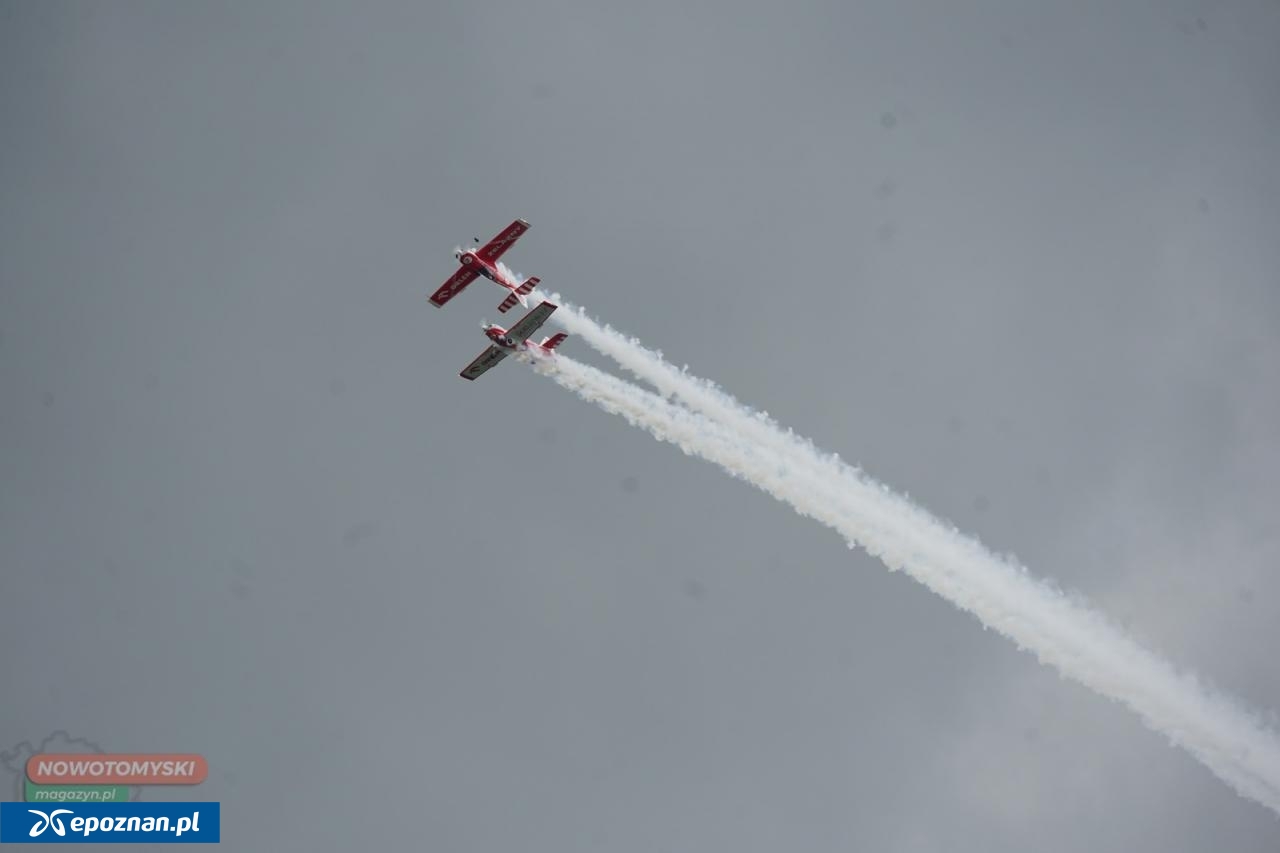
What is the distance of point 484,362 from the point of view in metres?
52.3

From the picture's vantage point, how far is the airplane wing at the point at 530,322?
1965 inches

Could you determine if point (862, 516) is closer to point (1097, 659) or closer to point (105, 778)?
point (1097, 659)

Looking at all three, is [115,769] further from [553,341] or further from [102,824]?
[553,341]

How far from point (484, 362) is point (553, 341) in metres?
2.93

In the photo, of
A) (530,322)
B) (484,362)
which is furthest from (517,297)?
(484,362)

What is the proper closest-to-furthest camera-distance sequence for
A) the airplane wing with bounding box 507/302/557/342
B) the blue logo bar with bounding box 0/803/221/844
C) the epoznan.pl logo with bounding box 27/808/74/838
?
the airplane wing with bounding box 507/302/557/342
the blue logo bar with bounding box 0/803/221/844
the epoznan.pl logo with bounding box 27/808/74/838

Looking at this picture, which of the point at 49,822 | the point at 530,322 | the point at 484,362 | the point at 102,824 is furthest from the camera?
the point at 49,822

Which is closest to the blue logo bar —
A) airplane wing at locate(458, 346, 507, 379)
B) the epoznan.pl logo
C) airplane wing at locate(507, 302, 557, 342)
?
the epoznan.pl logo

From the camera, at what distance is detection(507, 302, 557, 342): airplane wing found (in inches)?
1965

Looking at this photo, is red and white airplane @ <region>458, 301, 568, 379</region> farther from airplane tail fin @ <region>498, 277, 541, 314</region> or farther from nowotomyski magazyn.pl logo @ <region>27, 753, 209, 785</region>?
nowotomyski magazyn.pl logo @ <region>27, 753, 209, 785</region>

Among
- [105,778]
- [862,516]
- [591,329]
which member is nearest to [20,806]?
[105,778]

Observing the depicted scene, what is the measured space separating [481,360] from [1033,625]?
24620 millimetres

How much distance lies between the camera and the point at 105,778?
55.9 meters

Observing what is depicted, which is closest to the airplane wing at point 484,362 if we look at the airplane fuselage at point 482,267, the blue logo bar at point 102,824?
the airplane fuselage at point 482,267
